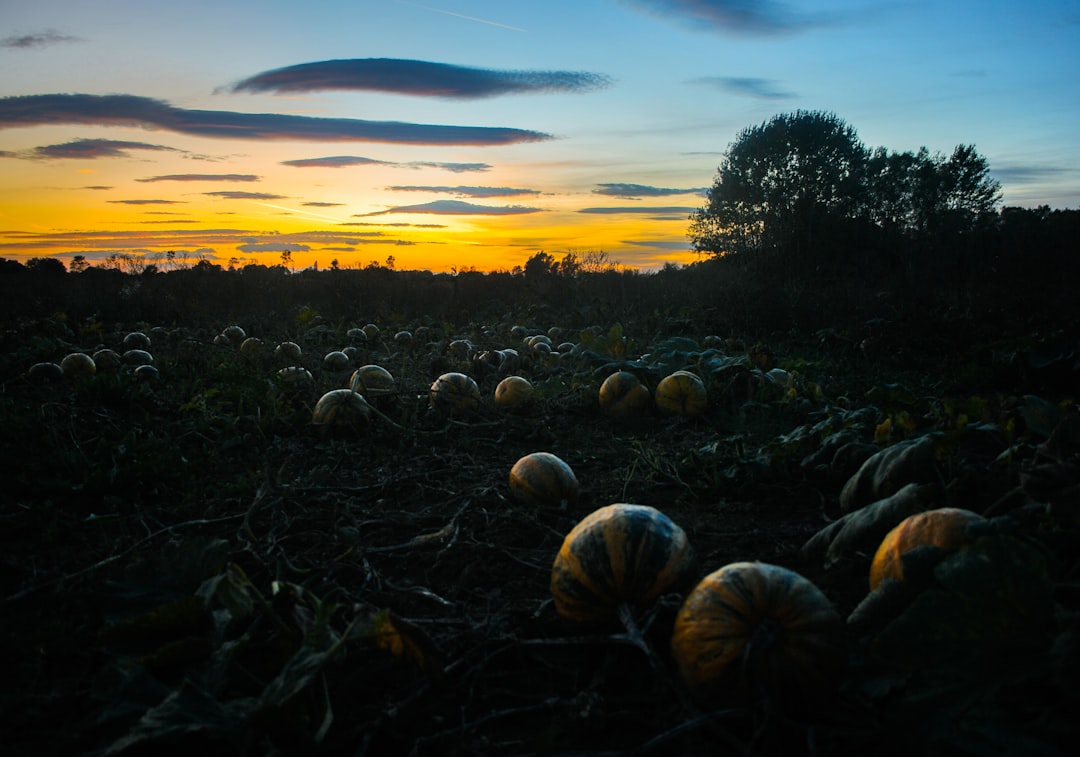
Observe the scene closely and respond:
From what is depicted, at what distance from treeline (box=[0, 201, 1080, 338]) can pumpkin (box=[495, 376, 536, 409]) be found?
5145 mm

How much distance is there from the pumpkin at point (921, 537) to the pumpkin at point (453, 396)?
3328mm

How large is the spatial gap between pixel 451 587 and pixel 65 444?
274 centimetres

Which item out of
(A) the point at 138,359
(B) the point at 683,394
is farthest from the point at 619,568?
(A) the point at 138,359

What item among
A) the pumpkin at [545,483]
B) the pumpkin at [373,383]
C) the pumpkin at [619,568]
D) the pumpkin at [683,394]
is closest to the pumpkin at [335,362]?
the pumpkin at [373,383]

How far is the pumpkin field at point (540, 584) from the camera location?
141 centimetres

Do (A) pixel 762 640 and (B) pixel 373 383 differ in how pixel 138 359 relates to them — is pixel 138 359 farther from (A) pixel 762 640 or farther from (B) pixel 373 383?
(A) pixel 762 640

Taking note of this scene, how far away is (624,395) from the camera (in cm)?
486

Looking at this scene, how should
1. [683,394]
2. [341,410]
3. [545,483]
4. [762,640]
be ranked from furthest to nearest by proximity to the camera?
[683,394], [341,410], [545,483], [762,640]

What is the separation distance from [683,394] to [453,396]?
1.67 meters

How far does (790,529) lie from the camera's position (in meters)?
2.80

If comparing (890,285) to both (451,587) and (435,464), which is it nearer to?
(435,464)

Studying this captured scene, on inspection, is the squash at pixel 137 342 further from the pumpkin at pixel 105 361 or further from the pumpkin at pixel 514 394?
the pumpkin at pixel 514 394

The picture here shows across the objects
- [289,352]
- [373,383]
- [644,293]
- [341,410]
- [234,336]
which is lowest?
[341,410]

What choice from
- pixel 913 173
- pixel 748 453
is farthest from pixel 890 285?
pixel 913 173
